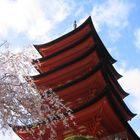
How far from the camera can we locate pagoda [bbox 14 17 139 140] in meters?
17.4

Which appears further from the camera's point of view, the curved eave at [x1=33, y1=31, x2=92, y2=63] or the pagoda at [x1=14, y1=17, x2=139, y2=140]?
the curved eave at [x1=33, y1=31, x2=92, y2=63]

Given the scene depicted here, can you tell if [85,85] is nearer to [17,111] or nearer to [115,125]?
[115,125]

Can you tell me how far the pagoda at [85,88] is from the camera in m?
17.4

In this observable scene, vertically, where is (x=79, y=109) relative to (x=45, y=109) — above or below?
above

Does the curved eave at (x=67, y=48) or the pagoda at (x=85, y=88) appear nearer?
the pagoda at (x=85, y=88)

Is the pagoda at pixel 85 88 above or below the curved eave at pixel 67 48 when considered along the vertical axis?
below

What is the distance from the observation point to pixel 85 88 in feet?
65.9

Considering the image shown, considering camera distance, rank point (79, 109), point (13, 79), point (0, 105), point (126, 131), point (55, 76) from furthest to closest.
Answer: point (55, 76), point (126, 131), point (79, 109), point (13, 79), point (0, 105)

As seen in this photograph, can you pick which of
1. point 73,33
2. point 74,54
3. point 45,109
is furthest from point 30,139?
point 45,109

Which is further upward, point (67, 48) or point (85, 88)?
point (67, 48)

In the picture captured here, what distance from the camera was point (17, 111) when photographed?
6.53 m

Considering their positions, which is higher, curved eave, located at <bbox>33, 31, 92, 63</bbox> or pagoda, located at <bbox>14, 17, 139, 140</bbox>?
curved eave, located at <bbox>33, 31, 92, 63</bbox>

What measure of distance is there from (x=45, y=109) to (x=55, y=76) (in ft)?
47.6

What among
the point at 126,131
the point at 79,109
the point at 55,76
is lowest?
the point at 126,131
